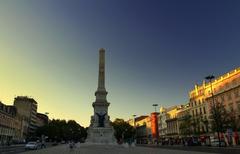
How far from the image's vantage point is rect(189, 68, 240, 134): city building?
198ft

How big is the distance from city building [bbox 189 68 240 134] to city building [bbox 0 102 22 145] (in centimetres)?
5653

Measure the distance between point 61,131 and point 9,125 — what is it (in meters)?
42.4

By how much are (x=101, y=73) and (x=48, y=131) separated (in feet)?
193

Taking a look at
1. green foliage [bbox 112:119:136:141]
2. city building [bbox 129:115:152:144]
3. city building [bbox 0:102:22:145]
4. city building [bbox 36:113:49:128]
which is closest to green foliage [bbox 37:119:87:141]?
city building [bbox 0:102:22:145]

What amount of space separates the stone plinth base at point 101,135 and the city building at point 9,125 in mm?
25186

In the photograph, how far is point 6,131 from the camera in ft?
272

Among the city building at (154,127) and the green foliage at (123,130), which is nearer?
the city building at (154,127)

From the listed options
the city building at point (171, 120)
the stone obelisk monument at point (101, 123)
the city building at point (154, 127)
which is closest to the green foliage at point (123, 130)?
the city building at point (154, 127)

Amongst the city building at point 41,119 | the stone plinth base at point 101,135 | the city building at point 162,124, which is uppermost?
the city building at point 41,119

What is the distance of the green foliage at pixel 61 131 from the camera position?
117 m

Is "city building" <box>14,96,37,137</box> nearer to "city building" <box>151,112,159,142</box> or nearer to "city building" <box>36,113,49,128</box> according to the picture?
"city building" <box>36,113,49,128</box>

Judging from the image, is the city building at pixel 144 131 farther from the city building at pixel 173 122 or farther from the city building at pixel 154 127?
the city building at pixel 173 122

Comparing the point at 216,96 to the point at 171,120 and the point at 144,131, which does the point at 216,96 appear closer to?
the point at 171,120

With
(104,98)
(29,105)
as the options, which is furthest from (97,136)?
(29,105)
